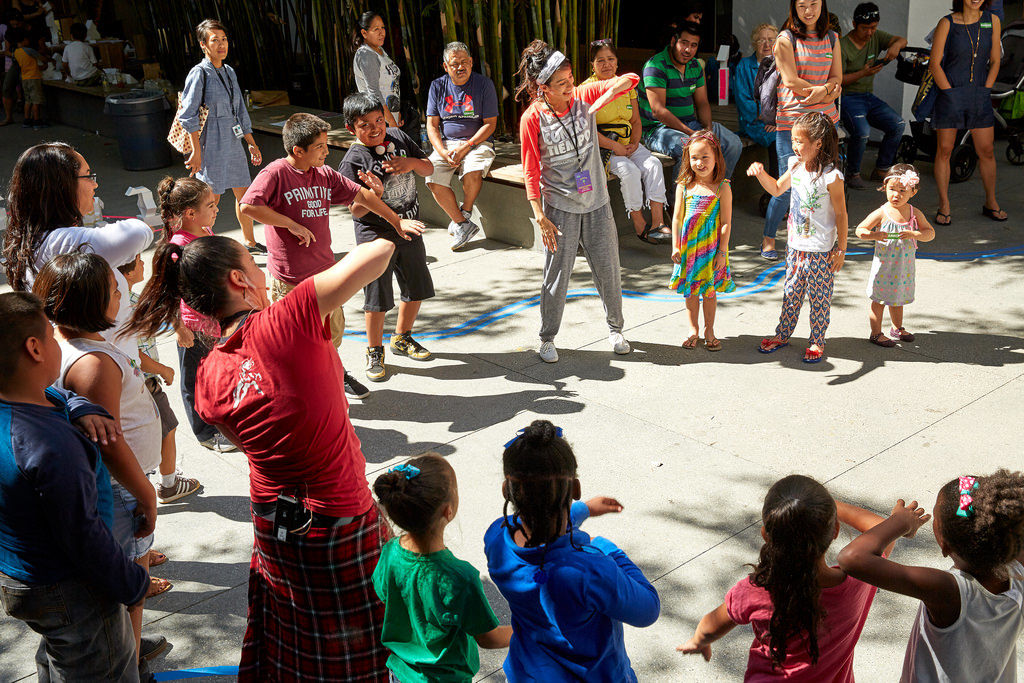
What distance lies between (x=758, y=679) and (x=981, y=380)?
3448mm

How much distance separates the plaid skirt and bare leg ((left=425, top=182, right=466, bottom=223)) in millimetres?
5611

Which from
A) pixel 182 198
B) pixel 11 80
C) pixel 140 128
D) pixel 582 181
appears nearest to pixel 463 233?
pixel 582 181

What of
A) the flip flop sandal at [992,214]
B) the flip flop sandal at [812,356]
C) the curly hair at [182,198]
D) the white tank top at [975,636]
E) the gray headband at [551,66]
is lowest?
the flip flop sandal at [812,356]

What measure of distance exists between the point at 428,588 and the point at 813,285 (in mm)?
3794

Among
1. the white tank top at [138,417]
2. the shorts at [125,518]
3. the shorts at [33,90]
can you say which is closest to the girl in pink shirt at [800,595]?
the shorts at [125,518]

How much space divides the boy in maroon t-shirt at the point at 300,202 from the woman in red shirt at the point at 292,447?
2273 millimetres

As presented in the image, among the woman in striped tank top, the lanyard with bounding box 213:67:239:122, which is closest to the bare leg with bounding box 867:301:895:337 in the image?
the woman in striped tank top

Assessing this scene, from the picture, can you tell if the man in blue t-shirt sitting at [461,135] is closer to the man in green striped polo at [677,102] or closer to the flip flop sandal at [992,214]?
the man in green striped polo at [677,102]

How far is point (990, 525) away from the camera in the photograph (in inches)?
92.0

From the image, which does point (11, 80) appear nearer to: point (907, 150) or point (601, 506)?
point (907, 150)

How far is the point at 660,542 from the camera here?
13.4ft

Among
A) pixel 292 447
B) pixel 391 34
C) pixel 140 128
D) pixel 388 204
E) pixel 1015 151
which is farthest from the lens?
pixel 140 128

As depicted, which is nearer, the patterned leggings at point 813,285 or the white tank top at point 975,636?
the white tank top at point 975,636

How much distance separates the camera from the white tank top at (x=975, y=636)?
236 cm
